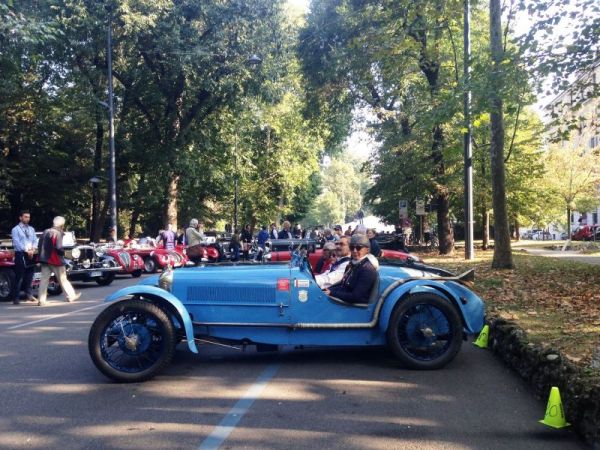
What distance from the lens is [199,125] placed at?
102 feet

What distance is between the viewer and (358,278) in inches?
255

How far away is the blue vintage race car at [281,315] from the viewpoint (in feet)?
19.8

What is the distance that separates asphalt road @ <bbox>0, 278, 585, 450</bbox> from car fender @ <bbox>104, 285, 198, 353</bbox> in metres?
0.46

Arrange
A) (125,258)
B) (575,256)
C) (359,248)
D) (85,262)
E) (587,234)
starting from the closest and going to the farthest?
(359,248), (85,262), (125,258), (575,256), (587,234)

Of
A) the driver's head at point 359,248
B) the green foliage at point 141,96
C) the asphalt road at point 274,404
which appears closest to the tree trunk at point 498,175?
the asphalt road at point 274,404

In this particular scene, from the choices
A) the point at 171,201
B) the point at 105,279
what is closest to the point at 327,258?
the point at 105,279

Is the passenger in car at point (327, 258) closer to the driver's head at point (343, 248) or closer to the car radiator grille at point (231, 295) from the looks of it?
the driver's head at point (343, 248)

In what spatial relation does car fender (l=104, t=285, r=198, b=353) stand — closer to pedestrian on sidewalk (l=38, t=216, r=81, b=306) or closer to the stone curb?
the stone curb

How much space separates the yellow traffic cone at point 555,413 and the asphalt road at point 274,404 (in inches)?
2.2

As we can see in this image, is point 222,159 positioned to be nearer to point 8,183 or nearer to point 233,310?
point 8,183

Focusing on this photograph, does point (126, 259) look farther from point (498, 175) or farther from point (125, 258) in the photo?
point (498, 175)

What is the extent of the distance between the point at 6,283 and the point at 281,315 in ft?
33.6

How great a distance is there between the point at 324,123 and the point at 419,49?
1295cm

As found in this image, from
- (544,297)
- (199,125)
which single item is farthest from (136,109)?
(544,297)
